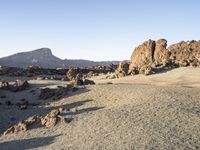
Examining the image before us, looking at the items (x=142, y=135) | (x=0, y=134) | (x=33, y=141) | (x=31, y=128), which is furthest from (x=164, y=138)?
(x=0, y=134)

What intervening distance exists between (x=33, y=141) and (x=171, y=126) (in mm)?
5854

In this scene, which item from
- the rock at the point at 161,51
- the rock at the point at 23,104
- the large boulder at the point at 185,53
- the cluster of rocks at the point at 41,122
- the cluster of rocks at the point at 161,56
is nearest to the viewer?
the cluster of rocks at the point at 41,122

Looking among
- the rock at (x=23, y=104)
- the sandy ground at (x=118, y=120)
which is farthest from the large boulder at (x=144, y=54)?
the rock at (x=23, y=104)

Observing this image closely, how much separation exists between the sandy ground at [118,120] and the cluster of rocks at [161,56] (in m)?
11.7

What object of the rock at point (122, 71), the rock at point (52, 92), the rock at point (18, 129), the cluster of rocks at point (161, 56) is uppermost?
the cluster of rocks at point (161, 56)

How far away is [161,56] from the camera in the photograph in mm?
43094

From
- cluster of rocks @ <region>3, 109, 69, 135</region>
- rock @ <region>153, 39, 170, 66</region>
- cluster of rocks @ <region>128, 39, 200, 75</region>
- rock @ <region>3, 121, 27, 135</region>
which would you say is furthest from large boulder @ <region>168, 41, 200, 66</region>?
rock @ <region>3, 121, 27, 135</region>

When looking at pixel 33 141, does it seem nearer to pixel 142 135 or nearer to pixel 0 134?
pixel 0 134

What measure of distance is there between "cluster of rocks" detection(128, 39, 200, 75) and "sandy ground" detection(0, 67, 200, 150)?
38.3ft

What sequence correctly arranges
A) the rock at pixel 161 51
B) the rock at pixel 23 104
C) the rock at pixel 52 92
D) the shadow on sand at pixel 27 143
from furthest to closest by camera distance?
1. the rock at pixel 161 51
2. the rock at pixel 52 92
3. the rock at pixel 23 104
4. the shadow on sand at pixel 27 143

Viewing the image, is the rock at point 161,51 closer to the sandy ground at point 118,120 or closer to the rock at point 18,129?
the sandy ground at point 118,120

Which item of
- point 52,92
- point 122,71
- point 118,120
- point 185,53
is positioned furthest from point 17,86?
point 185,53

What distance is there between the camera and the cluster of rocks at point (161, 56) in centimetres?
3794

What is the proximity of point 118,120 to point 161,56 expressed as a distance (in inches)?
939
